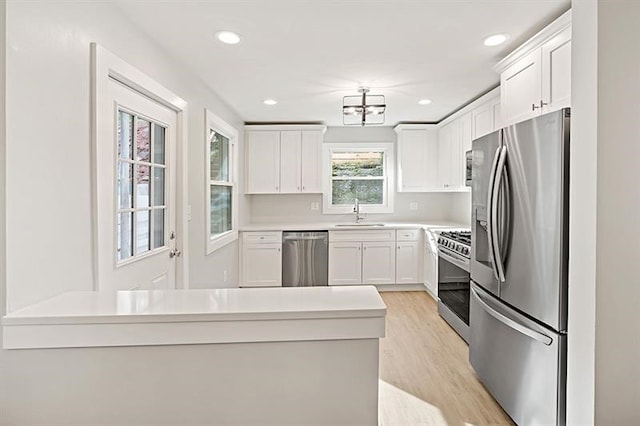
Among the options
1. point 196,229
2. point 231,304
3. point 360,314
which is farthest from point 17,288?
point 196,229

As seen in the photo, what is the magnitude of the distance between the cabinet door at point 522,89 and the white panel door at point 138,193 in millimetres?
2474

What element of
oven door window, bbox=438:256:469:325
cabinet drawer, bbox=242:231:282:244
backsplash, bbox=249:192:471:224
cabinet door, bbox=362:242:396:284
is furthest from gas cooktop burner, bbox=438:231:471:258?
cabinet drawer, bbox=242:231:282:244

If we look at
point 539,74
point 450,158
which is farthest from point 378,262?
point 539,74

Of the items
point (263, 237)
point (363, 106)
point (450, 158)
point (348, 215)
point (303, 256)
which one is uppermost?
point (363, 106)

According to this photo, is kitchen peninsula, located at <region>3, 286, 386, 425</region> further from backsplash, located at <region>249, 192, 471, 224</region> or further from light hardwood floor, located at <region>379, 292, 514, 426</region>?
backsplash, located at <region>249, 192, 471, 224</region>

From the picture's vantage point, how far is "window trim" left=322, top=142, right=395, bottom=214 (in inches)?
226

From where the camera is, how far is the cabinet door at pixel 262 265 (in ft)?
16.6

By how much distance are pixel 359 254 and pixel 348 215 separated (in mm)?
854

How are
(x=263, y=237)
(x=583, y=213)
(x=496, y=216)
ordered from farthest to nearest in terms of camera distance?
(x=263, y=237) → (x=496, y=216) → (x=583, y=213)

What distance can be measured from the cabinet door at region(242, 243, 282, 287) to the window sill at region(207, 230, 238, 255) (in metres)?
0.35

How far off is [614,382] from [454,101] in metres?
3.40

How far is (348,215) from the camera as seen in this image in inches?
228

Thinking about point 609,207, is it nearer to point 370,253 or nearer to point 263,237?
point 370,253

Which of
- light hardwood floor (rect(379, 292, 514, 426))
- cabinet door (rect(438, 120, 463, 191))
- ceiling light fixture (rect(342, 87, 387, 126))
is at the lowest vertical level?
light hardwood floor (rect(379, 292, 514, 426))
